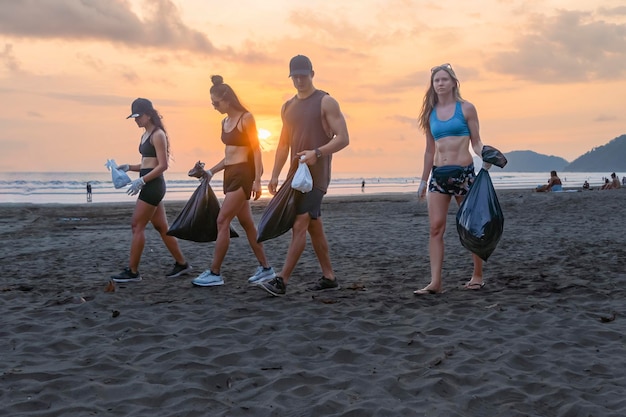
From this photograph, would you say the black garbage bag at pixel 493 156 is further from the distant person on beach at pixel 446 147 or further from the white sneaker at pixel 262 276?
the white sneaker at pixel 262 276

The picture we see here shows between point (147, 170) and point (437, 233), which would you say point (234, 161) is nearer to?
point (147, 170)

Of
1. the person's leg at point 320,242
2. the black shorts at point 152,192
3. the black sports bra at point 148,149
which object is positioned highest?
the black sports bra at point 148,149

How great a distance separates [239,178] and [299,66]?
4.13 feet

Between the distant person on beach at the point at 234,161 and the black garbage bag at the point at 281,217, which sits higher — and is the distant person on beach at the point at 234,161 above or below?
above

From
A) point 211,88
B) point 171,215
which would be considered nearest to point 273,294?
point 211,88

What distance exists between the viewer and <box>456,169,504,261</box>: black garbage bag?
16.1 feet

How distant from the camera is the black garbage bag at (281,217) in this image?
5.07 metres

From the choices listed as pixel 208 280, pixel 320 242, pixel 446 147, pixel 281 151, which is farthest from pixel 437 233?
pixel 208 280

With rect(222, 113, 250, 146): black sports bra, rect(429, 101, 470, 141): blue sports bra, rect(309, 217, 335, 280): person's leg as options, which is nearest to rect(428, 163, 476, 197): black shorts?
rect(429, 101, 470, 141): blue sports bra

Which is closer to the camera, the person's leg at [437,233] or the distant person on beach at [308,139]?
the distant person on beach at [308,139]

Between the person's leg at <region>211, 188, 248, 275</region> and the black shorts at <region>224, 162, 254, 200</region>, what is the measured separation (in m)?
0.04

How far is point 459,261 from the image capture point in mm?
7500

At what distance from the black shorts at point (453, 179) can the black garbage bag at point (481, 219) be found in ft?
0.48

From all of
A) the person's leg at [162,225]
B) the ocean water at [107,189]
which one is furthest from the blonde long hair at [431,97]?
the ocean water at [107,189]
